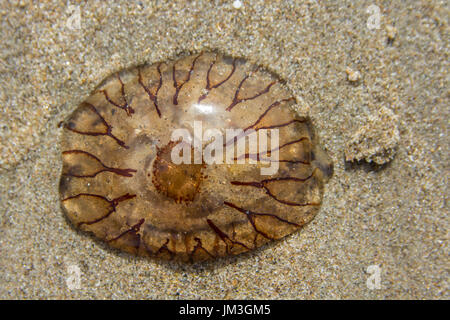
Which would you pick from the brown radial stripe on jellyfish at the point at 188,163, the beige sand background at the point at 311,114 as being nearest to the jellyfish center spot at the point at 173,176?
the brown radial stripe on jellyfish at the point at 188,163

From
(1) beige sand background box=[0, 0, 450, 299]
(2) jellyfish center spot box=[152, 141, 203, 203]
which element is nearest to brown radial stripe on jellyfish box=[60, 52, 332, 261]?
(2) jellyfish center spot box=[152, 141, 203, 203]

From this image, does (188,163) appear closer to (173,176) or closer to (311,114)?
(173,176)

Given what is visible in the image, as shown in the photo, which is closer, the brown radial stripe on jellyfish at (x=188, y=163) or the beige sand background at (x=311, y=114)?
the brown radial stripe on jellyfish at (x=188, y=163)

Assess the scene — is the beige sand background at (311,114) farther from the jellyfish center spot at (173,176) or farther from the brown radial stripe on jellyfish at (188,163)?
the jellyfish center spot at (173,176)

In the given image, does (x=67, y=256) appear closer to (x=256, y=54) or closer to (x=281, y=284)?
(x=281, y=284)

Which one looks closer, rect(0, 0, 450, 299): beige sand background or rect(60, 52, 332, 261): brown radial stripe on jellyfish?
rect(60, 52, 332, 261): brown radial stripe on jellyfish

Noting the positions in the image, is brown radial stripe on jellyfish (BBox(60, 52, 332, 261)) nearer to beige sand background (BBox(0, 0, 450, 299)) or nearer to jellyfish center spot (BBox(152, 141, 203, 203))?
jellyfish center spot (BBox(152, 141, 203, 203))
